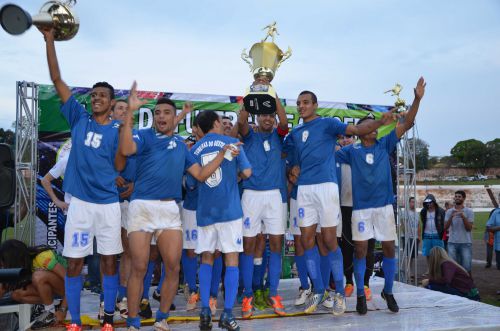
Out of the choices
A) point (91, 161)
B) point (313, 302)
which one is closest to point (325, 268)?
point (313, 302)

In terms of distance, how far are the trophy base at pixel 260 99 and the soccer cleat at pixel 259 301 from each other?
8.08ft

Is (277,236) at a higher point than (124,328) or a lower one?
higher

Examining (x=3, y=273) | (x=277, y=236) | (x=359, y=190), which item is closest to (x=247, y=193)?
(x=277, y=236)

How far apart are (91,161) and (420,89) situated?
3.91 meters

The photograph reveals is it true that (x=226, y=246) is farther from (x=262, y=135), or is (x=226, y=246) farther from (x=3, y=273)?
(x=3, y=273)

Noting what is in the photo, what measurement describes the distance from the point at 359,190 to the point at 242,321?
2230 mm

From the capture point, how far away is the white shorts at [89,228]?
169 inches

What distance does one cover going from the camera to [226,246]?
4660 mm

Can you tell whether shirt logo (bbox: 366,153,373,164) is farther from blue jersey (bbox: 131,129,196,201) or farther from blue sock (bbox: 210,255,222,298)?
blue jersey (bbox: 131,129,196,201)

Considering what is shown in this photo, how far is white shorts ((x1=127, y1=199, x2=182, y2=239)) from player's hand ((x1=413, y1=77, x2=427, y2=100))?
128 inches

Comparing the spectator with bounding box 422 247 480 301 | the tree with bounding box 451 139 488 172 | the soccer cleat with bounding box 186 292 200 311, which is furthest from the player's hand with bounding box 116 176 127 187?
the tree with bounding box 451 139 488 172

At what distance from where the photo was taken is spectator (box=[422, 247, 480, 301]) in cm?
718

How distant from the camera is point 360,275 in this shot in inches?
219

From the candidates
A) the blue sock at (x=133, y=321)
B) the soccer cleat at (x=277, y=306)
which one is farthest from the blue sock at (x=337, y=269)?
the blue sock at (x=133, y=321)
